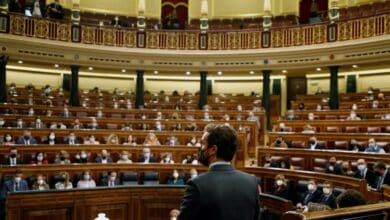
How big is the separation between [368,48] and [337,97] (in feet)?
6.29

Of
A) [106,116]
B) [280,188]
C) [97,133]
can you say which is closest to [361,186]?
[280,188]

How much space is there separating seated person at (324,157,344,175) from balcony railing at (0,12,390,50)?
603 cm

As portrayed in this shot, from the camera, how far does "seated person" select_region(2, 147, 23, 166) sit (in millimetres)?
8340

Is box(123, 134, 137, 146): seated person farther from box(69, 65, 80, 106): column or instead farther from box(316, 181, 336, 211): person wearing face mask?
box(316, 181, 336, 211): person wearing face mask

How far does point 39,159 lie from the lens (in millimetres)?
8695

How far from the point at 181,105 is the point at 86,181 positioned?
8005 mm

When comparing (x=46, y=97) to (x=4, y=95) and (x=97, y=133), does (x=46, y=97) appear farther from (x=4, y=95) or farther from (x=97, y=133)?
(x=97, y=133)

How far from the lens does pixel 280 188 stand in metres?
7.02

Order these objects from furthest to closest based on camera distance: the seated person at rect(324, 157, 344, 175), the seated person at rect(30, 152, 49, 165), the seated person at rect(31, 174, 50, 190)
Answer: the seated person at rect(30, 152, 49, 165) < the seated person at rect(324, 157, 344, 175) < the seated person at rect(31, 174, 50, 190)

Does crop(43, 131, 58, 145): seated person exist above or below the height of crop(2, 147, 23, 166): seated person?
above

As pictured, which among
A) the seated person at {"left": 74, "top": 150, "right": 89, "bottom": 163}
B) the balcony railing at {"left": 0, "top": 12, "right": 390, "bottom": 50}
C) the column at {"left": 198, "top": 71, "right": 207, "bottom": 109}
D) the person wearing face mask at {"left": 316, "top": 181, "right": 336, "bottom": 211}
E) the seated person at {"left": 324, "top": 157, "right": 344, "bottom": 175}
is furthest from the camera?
the column at {"left": 198, "top": 71, "right": 207, "bottom": 109}

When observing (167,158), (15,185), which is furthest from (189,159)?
(15,185)

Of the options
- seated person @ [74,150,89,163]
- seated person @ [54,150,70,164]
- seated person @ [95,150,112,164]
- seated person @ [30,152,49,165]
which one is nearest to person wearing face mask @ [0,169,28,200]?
seated person @ [30,152,49,165]

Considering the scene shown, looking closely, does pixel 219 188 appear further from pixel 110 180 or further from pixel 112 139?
pixel 112 139
